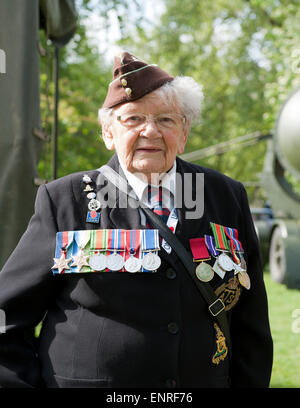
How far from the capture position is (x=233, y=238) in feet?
7.01

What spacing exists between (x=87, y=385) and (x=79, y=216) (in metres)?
0.59

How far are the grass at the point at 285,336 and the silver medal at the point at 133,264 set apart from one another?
9.80 feet

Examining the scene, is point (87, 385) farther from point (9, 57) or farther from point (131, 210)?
point (9, 57)

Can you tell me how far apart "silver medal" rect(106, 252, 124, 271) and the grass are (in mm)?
3002

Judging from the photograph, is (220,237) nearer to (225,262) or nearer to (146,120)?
(225,262)

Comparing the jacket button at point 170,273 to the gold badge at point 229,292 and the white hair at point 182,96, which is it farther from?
the white hair at point 182,96

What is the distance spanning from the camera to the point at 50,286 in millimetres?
1944

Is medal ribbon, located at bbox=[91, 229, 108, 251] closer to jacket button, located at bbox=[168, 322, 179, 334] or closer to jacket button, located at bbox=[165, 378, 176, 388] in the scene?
jacket button, located at bbox=[168, 322, 179, 334]

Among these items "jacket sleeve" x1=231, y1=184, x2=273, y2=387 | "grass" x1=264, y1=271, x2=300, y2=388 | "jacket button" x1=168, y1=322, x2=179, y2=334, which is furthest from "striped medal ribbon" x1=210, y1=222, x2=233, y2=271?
"grass" x1=264, y1=271, x2=300, y2=388

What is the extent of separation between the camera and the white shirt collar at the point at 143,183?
2.08 meters

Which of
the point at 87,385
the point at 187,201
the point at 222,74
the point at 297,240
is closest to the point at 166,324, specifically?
the point at 87,385

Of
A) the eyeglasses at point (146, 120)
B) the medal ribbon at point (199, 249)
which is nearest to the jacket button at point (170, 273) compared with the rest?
the medal ribbon at point (199, 249)

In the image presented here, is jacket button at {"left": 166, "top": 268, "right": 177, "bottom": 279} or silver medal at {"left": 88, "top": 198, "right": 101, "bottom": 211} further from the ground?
silver medal at {"left": 88, "top": 198, "right": 101, "bottom": 211}

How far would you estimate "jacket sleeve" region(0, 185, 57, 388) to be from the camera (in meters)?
1.90
